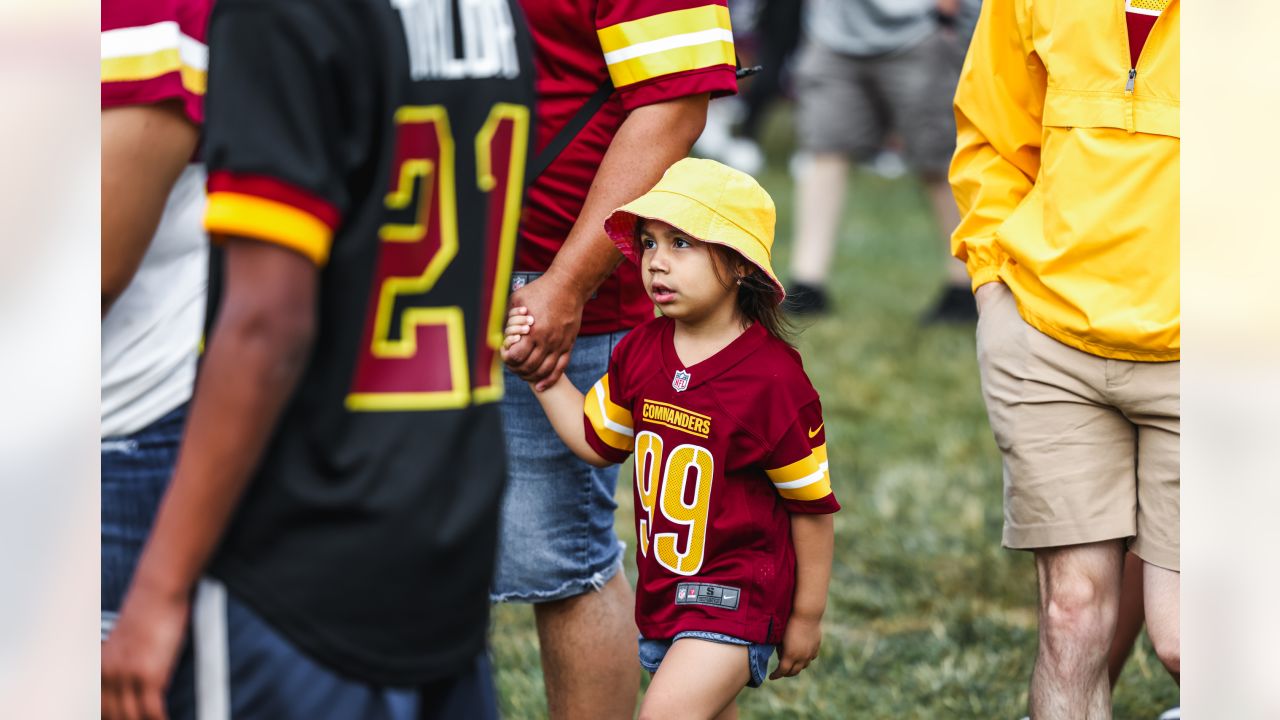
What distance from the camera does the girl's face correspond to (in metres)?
2.80

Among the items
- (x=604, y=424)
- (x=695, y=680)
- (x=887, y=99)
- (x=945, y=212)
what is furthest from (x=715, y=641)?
(x=887, y=99)

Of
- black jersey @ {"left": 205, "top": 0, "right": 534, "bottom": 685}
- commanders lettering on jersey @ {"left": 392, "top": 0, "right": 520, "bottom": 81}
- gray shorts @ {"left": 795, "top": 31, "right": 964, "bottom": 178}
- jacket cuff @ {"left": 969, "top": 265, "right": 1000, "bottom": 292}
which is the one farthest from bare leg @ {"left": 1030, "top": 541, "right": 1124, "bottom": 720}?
gray shorts @ {"left": 795, "top": 31, "right": 964, "bottom": 178}

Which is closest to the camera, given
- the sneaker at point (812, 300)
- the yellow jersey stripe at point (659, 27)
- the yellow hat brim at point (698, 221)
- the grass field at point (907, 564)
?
the yellow hat brim at point (698, 221)

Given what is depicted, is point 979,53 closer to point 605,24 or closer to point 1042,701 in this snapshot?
point 605,24

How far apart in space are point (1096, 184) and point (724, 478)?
2.89 ft

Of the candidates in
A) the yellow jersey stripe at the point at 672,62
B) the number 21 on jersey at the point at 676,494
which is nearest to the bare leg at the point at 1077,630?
the number 21 on jersey at the point at 676,494

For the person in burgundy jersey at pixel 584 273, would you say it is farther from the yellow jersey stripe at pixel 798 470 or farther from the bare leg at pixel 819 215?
the bare leg at pixel 819 215

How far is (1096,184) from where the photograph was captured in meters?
3.00

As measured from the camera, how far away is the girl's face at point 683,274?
110 inches

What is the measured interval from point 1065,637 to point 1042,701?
140mm

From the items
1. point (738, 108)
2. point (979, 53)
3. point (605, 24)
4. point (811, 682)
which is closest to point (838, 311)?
point (811, 682)

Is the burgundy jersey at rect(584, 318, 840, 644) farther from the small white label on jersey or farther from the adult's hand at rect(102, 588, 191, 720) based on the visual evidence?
the adult's hand at rect(102, 588, 191, 720)

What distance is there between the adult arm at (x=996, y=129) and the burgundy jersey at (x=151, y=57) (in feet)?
5.56

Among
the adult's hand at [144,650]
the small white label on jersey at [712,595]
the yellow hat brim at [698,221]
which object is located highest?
the yellow hat brim at [698,221]
